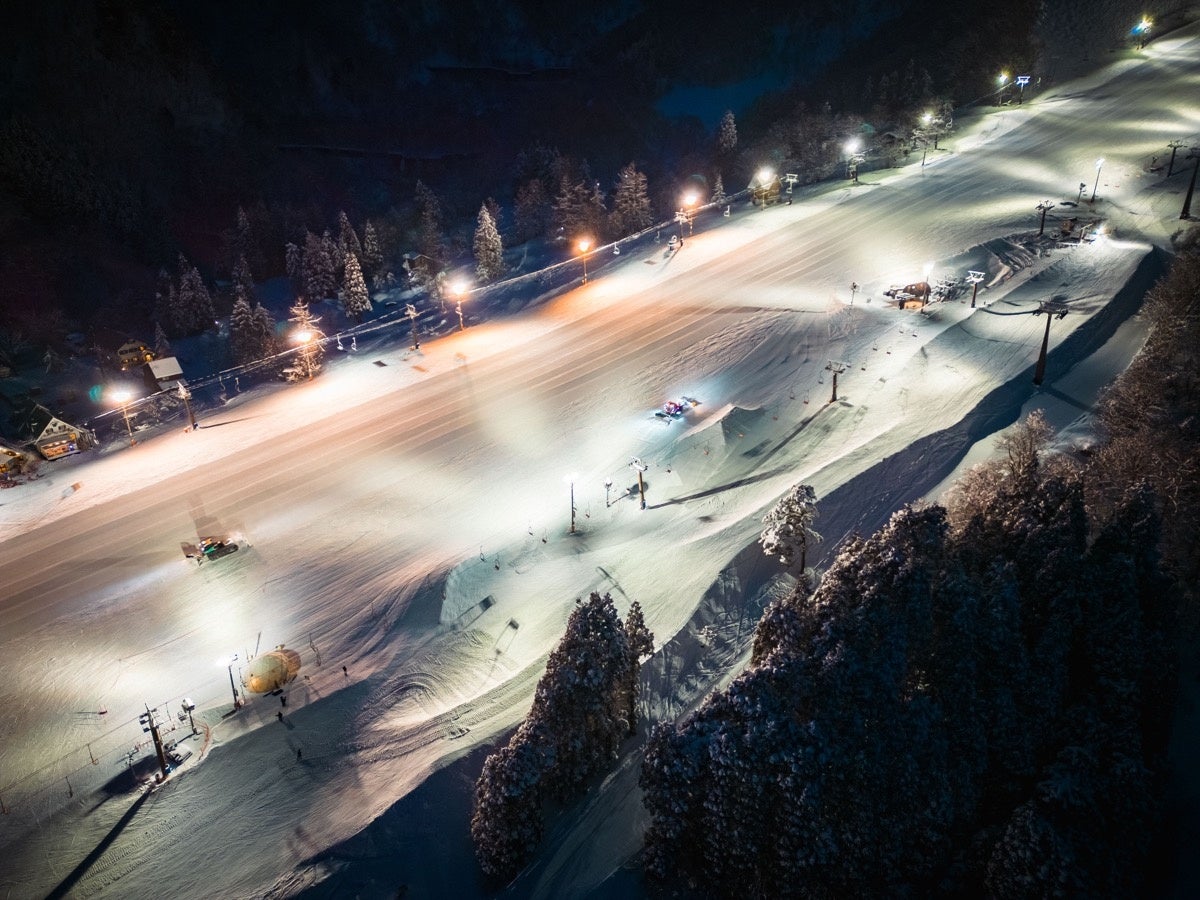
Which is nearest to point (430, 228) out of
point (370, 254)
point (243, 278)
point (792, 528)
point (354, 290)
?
point (370, 254)

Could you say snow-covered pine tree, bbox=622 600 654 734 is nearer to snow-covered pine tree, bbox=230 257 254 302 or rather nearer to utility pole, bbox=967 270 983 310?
utility pole, bbox=967 270 983 310

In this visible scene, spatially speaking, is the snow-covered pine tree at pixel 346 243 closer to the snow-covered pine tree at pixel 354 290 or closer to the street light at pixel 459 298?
the snow-covered pine tree at pixel 354 290

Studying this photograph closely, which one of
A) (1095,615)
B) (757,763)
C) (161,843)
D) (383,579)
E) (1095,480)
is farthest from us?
(383,579)

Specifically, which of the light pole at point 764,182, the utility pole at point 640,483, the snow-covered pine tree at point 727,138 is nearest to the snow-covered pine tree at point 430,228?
the light pole at point 764,182

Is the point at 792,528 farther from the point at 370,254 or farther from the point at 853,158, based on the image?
the point at 853,158

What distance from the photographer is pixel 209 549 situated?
3656 cm

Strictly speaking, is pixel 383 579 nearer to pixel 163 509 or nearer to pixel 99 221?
pixel 163 509

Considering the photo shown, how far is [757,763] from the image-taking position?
17125 mm

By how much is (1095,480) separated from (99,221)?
261ft

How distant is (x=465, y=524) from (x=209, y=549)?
40.5 feet

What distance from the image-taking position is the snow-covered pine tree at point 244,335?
2233 inches

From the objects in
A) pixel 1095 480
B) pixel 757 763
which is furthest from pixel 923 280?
pixel 757 763

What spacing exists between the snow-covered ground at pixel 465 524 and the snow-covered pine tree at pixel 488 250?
9.43 m

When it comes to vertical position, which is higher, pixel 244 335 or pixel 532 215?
pixel 532 215
